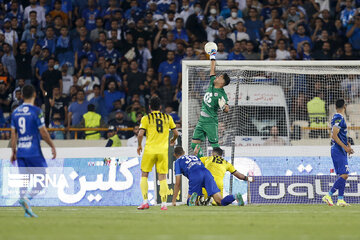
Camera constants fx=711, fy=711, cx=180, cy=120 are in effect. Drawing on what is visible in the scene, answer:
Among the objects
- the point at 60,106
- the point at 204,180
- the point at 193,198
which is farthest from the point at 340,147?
the point at 60,106

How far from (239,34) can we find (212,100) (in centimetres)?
796

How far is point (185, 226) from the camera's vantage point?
9.38 metres

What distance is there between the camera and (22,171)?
16062 mm

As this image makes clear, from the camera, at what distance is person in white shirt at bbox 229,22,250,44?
22.7 metres

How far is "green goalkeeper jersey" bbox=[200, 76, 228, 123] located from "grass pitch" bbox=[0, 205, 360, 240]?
145 inches

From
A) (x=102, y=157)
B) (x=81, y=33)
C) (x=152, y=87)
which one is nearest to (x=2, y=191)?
(x=102, y=157)

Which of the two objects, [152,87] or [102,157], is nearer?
[102,157]

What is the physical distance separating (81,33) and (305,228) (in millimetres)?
15348

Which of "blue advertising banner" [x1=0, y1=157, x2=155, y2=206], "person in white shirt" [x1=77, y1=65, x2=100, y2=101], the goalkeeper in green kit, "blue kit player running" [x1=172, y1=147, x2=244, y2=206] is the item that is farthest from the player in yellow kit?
"person in white shirt" [x1=77, y1=65, x2=100, y2=101]

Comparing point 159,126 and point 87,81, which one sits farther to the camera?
point 87,81

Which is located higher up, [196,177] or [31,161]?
[31,161]

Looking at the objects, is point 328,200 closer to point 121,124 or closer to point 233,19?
point 121,124

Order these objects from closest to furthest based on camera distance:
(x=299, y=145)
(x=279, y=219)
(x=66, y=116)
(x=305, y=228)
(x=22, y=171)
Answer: (x=305, y=228)
(x=279, y=219)
(x=22, y=171)
(x=299, y=145)
(x=66, y=116)

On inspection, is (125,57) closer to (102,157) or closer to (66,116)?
(66,116)
